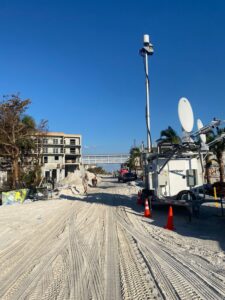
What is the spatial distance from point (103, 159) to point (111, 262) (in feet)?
354

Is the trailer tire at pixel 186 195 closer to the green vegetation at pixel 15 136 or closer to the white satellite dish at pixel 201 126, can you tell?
the white satellite dish at pixel 201 126

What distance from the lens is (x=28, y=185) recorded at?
3341cm

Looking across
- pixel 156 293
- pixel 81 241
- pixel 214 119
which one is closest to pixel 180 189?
pixel 214 119

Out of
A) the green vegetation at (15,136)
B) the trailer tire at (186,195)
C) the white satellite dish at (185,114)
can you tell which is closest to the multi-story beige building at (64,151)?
the green vegetation at (15,136)

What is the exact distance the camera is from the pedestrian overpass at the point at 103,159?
113750 millimetres

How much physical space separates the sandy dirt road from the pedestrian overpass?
101252 millimetres

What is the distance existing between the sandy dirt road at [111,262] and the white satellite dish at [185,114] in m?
4.46

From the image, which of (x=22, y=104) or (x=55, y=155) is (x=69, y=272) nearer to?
(x=22, y=104)

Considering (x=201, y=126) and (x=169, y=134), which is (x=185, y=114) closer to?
(x=201, y=126)

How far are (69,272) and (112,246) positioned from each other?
2472mm

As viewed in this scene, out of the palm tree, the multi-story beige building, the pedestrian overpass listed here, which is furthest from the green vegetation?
the pedestrian overpass

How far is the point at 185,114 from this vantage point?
14.5 metres

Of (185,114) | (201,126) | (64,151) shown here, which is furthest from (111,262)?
(64,151)

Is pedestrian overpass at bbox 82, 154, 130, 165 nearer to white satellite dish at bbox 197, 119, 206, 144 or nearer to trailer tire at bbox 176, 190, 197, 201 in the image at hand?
white satellite dish at bbox 197, 119, 206, 144
